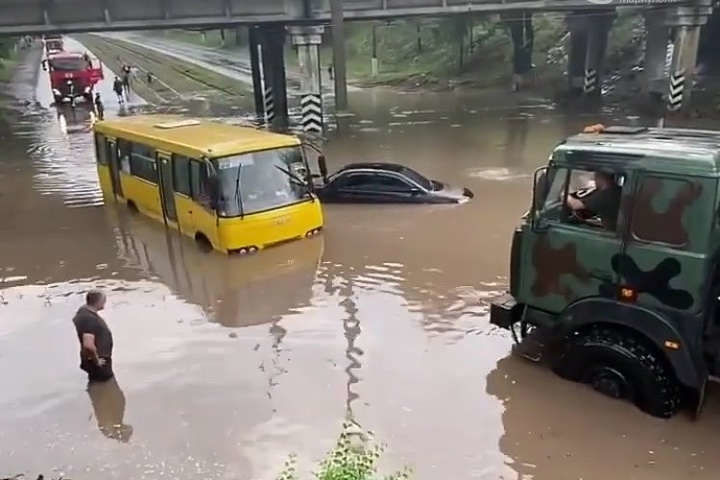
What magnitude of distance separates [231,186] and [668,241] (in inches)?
318

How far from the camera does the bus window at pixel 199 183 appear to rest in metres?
13.2

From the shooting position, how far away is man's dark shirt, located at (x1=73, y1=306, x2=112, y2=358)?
8633mm

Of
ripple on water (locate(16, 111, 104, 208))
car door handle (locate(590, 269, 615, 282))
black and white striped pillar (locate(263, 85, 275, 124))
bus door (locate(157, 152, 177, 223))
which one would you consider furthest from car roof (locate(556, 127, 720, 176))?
black and white striped pillar (locate(263, 85, 275, 124))

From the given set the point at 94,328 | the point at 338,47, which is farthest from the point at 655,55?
the point at 94,328

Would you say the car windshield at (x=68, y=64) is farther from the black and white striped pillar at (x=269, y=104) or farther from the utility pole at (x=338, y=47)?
the utility pole at (x=338, y=47)

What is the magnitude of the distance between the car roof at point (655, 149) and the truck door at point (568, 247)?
0.21 metres

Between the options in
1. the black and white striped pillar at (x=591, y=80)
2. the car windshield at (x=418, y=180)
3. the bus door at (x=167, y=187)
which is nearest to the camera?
the bus door at (x=167, y=187)

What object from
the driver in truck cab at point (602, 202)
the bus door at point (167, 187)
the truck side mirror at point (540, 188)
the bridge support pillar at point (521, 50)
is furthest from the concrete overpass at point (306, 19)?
the driver in truck cab at point (602, 202)

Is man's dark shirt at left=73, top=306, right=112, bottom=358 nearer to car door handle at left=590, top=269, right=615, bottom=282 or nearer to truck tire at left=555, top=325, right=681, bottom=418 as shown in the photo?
truck tire at left=555, top=325, right=681, bottom=418

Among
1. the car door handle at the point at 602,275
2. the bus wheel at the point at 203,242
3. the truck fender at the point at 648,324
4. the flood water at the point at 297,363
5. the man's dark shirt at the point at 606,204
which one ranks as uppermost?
the man's dark shirt at the point at 606,204

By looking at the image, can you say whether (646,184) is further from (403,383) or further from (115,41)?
(115,41)

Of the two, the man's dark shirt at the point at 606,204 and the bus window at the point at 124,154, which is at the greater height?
the man's dark shirt at the point at 606,204

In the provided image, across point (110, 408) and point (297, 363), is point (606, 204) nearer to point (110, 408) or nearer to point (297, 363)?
point (297, 363)

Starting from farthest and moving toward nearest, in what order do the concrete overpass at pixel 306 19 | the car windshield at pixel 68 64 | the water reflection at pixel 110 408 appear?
the car windshield at pixel 68 64, the concrete overpass at pixel 306 19, the water reflection at pixel 110 408
